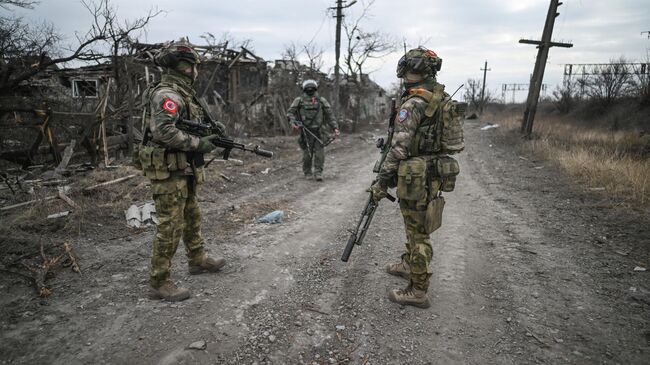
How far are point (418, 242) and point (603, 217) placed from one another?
3.64 metres

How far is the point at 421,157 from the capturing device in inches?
113

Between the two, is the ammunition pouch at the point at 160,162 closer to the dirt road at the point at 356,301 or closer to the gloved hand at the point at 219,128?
the gloved hand at the point at 219,128

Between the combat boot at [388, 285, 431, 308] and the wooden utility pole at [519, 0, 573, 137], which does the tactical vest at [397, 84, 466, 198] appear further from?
the wooden utility pole at [519, 0, 573, 137]

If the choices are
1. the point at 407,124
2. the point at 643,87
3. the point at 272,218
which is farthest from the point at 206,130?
the point at 643,87

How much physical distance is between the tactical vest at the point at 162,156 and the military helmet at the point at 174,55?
0.60 ft

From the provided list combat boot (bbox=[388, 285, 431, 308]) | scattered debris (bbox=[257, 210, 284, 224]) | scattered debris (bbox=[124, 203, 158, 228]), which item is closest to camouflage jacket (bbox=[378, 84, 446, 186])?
combat boot (bbox=[388, 285, 431, 308])

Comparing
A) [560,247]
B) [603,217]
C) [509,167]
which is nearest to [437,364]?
[560,247]

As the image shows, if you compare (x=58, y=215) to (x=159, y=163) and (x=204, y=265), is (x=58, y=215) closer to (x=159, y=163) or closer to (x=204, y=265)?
(x=204, y=265)

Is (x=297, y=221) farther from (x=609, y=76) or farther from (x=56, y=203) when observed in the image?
(x=609, y=76)

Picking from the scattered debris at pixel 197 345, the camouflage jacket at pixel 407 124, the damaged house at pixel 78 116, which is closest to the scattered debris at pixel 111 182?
the damaged house at pixel 78 116

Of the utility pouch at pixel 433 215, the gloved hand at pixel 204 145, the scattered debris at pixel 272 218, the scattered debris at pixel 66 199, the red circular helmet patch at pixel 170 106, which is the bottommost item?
the scattered debris at pixel 272 218

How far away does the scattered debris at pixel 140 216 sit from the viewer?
4550 mm

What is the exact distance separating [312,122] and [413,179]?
4891 millimetres

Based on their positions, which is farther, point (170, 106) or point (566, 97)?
point (566, 97)
